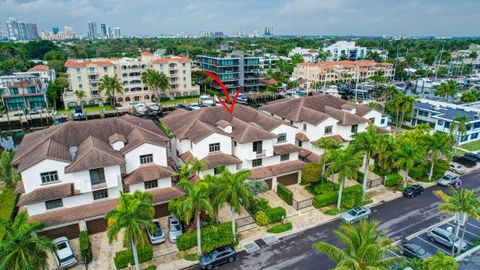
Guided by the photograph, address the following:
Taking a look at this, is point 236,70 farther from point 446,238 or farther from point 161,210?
point 446,238

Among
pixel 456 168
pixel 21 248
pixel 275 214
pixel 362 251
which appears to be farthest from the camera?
pixel 456 168

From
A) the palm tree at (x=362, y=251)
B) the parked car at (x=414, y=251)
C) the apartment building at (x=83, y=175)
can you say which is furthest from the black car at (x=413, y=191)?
the apartment building at (x=83, y=175)

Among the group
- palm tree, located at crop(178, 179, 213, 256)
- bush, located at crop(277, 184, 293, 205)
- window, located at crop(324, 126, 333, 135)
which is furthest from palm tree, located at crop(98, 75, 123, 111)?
palm tree, located at crop(178, 179, 213, 256)

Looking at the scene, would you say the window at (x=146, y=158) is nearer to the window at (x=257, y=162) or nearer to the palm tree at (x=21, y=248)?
the window at (x=257, y=162)

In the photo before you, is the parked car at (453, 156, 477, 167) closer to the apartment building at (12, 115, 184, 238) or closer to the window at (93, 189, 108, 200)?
the apartment building at (12, 115, 184, 238)

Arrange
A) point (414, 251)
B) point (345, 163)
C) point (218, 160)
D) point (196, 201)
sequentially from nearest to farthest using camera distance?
point (196, 201) < point (414, 251) < point (345, 163) < point (218, 160)

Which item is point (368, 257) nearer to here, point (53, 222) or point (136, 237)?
point (136, 237)

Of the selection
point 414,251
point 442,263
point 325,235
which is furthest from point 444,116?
point 442,263
